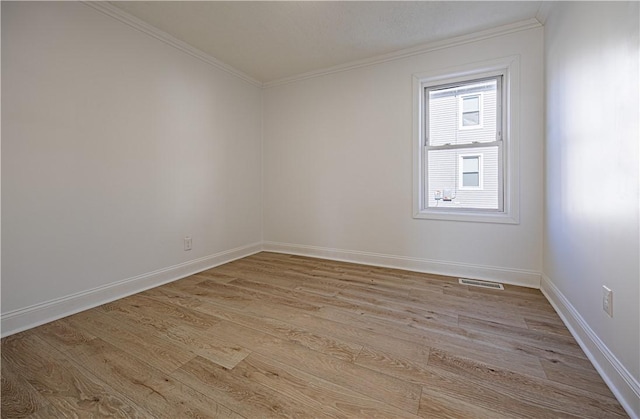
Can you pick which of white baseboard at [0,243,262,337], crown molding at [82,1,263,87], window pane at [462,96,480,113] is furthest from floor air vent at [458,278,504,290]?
crown molding at [82,1,263,87]

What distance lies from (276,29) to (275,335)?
272 centimetres

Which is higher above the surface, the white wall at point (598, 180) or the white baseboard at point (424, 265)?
the white wall at point (598, 180)

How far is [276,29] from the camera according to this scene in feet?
8.39

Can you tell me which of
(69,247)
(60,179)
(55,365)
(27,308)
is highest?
(60,179)

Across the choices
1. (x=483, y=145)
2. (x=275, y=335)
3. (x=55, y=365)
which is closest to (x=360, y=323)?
(x=275, y=335)

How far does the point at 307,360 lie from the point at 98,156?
225cm

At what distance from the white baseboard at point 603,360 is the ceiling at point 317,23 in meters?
2.46

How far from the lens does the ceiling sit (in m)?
2.21

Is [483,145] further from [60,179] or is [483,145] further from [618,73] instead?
[60,179]

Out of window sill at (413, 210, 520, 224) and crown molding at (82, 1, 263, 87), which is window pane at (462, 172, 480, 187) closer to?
window sill at (413, 210, 520, 224)

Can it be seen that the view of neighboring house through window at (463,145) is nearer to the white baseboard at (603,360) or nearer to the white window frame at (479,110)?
the white window frame at (479,110)

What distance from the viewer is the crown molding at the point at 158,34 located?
2.13 m

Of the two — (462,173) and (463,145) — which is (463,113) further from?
(462,173)

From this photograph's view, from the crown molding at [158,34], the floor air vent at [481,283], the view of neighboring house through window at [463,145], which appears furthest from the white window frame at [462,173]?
the crown molding at [158,34]
